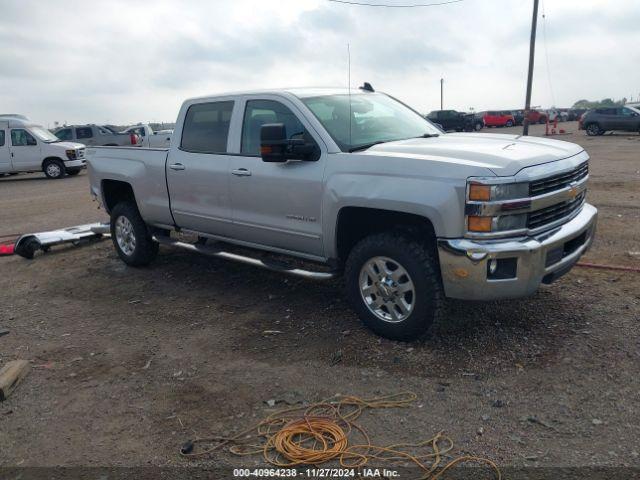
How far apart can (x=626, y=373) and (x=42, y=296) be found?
559 centimetres

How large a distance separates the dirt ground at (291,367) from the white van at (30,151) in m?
15.0

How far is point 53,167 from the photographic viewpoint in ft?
65.5

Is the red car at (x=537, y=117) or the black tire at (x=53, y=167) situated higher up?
the red car at (x=537, y=117)

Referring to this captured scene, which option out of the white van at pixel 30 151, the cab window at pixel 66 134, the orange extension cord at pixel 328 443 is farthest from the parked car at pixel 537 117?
the orange extension cord at pixel 328 443

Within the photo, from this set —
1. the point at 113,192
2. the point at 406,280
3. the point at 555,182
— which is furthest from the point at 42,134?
the point at 555,182

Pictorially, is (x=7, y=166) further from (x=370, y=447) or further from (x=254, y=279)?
(x=370, y=447)

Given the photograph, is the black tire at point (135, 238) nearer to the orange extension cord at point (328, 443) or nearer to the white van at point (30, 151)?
the orange extension cord at point (328, 443)

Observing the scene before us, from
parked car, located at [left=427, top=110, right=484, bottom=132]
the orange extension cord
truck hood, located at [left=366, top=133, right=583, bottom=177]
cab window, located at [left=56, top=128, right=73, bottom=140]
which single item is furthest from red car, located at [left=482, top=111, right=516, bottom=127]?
the orange extension cord

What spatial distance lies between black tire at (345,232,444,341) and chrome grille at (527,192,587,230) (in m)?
0.73

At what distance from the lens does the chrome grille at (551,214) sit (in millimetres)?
3908

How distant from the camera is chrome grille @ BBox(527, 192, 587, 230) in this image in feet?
12.8

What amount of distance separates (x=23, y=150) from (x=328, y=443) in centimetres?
1972

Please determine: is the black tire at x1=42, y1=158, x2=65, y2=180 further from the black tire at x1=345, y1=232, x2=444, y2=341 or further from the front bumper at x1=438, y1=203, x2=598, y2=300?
the front bumper at x1=438, y1=203, x2=598, y2=300

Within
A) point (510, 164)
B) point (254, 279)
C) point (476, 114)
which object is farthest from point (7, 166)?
point (476, 114)
